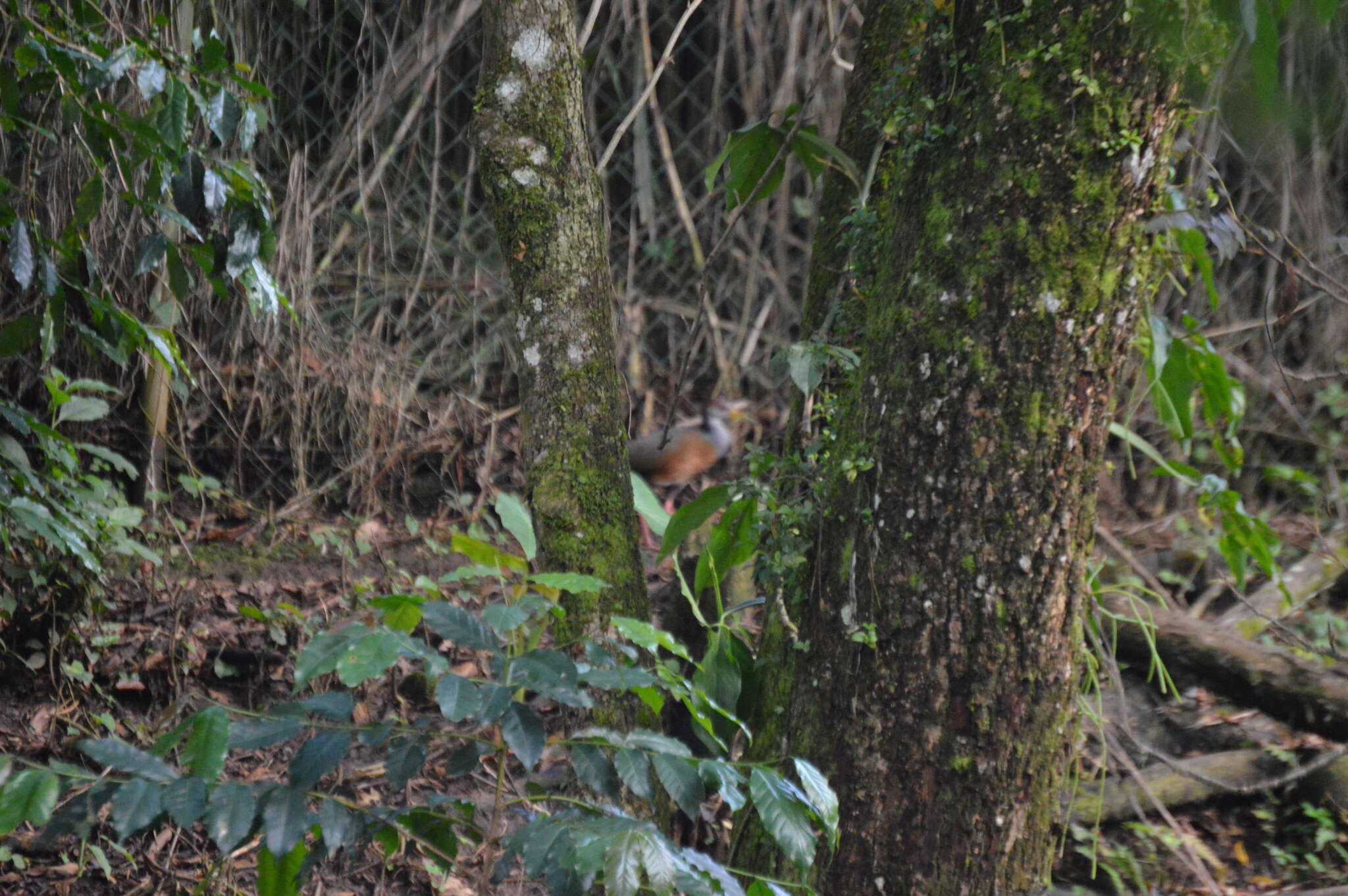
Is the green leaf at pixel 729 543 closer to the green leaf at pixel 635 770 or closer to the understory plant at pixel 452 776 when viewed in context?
the understory plant at pixel 452 776

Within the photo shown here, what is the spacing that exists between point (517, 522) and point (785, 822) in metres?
0.61

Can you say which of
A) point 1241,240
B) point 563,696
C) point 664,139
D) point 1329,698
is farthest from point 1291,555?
point 563,696

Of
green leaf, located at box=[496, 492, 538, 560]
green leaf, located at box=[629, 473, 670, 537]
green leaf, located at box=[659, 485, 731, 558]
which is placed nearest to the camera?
green leaf, located at box=[496, 492, 538, 560]

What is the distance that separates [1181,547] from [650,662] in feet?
9.46

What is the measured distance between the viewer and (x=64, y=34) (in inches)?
78.7

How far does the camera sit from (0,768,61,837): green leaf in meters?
0.99

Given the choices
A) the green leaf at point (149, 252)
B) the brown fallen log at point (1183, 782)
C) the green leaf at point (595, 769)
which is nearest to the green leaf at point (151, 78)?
the green leaf at point (149, 252)

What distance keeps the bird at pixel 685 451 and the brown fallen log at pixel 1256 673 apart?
64.4 inches

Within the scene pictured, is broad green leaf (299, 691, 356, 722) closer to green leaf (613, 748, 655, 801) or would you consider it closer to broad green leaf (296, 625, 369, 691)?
broad green leaf (296, 625, 369, 691)

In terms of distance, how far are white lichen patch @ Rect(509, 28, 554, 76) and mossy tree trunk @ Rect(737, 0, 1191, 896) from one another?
0.79 metres

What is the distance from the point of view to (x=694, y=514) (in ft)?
7.08

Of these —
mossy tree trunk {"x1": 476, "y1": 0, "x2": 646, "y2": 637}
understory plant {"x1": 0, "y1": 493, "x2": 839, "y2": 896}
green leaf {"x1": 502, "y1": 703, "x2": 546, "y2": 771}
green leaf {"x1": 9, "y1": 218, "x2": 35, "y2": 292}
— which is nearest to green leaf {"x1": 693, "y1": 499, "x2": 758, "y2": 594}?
mossy tree trunk {"x1": 476, "y1": 0, "x2": 646, "y2": 637}

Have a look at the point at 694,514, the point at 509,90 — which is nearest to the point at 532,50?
the point at 509,90

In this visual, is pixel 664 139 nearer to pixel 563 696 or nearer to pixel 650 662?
pixel 650 662
